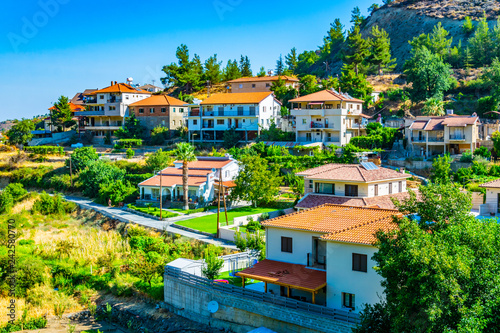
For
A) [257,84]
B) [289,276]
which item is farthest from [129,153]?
[289,276]

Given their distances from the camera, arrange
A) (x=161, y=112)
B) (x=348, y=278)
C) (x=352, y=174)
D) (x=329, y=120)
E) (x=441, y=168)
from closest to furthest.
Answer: (x=348, y=278)
(x=352, y=174)
(x=441, y=168)
(x=329, y=120)
(x=161, y=112)

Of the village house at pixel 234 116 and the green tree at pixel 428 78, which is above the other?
the green tree at pixel 428 78

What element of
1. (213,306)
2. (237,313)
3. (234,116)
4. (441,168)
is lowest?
(237,313)

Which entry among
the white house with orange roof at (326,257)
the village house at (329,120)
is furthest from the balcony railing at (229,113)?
the white house with orange roof at (326,257)

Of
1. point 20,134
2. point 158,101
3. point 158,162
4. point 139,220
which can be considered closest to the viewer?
point 139,220

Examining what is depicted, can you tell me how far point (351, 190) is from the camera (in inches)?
1608

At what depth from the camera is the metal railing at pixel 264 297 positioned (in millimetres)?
22600

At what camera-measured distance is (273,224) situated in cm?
2850

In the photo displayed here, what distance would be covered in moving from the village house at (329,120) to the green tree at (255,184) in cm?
1769

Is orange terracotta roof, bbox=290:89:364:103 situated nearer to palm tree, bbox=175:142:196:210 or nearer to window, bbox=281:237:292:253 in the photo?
palm tree, bbox=175:142:196:210

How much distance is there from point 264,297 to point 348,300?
431 centimetres

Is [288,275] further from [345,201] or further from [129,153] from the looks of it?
[129,153]

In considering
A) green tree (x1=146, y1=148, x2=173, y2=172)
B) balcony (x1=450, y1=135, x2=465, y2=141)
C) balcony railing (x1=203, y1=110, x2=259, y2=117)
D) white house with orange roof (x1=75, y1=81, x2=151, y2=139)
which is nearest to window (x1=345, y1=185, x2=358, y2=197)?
balcony (x1=450, y1=135, x2=465, y2=141)

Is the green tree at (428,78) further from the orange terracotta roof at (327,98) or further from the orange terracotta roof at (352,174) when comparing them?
the orange terracotta roof at (352,174)
